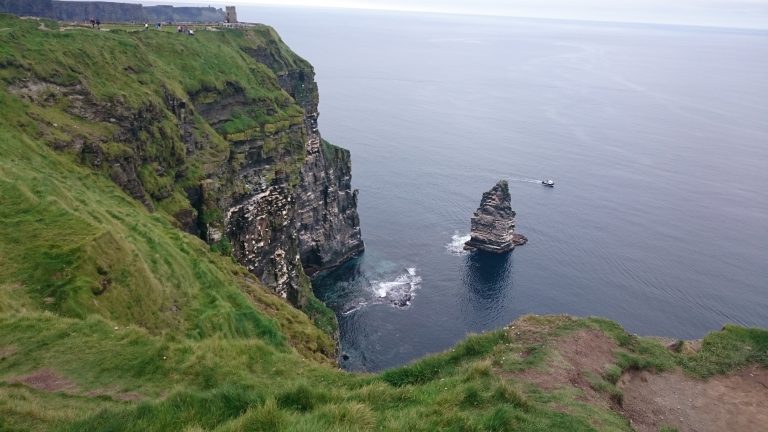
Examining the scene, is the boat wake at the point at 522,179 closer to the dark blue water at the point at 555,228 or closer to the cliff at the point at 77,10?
the dark blue water at the point at 555,228

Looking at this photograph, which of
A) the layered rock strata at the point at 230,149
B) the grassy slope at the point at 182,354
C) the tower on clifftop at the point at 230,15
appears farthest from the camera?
the tower on clifftop at the point at 230,15

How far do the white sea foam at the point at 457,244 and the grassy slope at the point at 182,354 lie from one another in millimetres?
62664

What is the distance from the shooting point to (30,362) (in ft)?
61.6

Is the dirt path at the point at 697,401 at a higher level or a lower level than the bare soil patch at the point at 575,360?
lower

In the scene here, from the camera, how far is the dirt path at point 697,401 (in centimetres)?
2178

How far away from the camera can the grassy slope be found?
14.2 metres

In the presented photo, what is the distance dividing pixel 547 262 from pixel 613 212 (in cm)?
2792

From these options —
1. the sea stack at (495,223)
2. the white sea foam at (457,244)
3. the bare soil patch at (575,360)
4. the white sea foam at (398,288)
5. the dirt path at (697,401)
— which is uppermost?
the bare soil patch at (575,360)

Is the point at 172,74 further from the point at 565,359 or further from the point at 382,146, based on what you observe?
the point at 382,146

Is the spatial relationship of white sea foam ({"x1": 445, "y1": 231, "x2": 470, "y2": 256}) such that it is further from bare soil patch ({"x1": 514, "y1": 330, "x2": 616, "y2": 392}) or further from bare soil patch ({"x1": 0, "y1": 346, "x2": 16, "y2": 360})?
bare soil patch ({"x1": 0, "y1": 346, "x2": 16, "y2": 360})

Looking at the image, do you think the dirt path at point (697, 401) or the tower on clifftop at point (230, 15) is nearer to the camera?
the dirt path at point (697, 401)

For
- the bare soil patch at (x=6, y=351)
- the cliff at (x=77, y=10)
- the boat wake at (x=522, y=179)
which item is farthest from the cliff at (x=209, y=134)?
the boat wake at (x=522, y=179)

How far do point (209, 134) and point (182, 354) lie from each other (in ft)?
146

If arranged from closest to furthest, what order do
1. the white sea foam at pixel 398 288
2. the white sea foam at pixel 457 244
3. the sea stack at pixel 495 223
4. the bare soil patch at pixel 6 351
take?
Result: the bare soil patch at pixel 6 351 < the white sea foam at pixel 398 288 < the sea stack at pixel 495 223 < the white sea foam at pixel 457 244
